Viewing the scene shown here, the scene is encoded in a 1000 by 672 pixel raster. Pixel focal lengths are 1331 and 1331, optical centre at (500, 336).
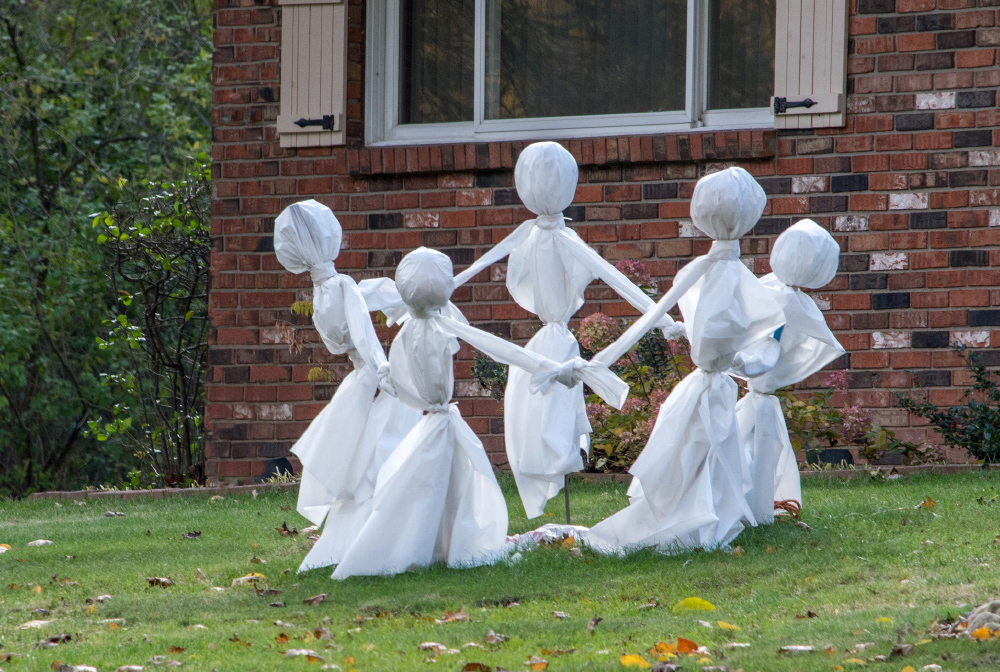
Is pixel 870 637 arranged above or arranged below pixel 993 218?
below

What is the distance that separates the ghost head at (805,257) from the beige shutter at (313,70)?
3.69 meters

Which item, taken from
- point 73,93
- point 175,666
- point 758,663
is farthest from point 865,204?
point 73,93

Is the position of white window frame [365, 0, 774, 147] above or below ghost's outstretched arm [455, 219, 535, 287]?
above

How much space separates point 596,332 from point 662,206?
1.09 metres

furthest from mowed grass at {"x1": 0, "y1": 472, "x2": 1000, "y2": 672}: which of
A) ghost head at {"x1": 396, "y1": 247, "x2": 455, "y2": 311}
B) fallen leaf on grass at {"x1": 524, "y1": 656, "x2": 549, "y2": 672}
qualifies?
ghost head at {"x1": 396, "y1": 247, "x2": 455, "y2": 311}

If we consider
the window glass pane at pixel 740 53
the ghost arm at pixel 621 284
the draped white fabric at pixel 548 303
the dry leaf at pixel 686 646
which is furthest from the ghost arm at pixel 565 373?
the window glass pane at pixel 740 53

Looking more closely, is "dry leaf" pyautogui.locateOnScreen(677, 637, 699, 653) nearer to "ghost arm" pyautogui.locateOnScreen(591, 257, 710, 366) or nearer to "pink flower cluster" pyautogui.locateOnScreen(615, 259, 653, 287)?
"ghost arm" pyautogui.locateOnScreen(591, 257, 710, 366)

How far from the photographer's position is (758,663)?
356 centimetres

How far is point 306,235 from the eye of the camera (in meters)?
5.59

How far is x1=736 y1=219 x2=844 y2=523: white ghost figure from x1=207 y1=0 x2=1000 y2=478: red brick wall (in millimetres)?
2078

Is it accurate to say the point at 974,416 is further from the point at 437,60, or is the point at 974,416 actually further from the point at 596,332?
the point at 437,60

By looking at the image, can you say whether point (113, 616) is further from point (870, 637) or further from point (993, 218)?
point (993, 218)

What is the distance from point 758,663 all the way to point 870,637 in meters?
0.39

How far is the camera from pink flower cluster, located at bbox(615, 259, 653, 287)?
25.1ft
